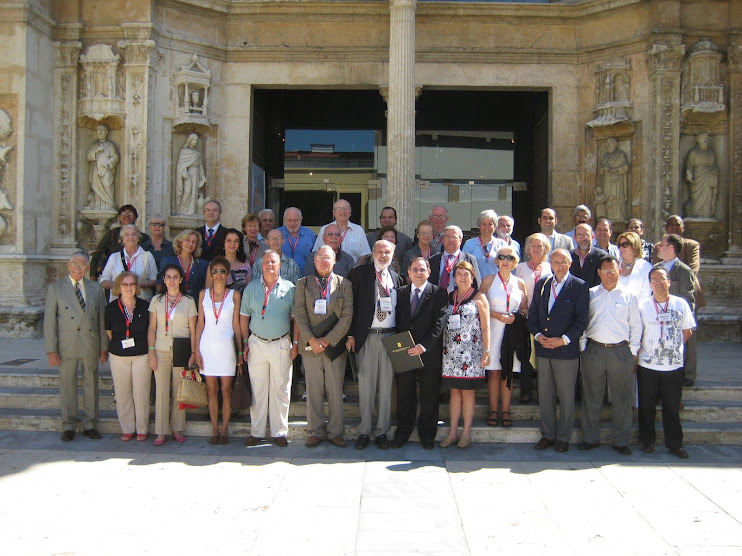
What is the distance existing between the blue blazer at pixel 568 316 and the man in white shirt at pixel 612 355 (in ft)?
0.50

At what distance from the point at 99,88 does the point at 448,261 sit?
7341mm

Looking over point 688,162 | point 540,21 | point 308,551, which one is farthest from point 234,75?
point 308,551

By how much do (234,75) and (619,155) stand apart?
22.3ft

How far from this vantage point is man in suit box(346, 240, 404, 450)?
6.24m

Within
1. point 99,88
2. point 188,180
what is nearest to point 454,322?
point 188,180

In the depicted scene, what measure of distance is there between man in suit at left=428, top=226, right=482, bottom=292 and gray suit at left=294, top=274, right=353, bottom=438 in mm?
952

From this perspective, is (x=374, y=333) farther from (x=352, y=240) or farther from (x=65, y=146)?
(x=65, y=146)

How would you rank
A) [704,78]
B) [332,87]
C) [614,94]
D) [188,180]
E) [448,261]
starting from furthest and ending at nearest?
[332,87]
[188,180]
[614,94]
[704,78]
[448,261]

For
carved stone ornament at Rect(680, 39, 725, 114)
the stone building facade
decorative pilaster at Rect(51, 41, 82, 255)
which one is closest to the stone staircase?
the stone building facade

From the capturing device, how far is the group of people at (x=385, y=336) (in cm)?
615

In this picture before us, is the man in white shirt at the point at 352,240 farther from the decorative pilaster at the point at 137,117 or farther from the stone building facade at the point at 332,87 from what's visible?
the decorative pilaster at the point at 137,117

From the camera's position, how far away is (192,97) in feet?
37.6

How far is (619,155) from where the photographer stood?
11.3 meters

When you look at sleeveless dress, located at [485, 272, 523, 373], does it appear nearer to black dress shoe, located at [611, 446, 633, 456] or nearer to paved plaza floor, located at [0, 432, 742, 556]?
paved plaza floor, located at [0, 432, 742, 556]
